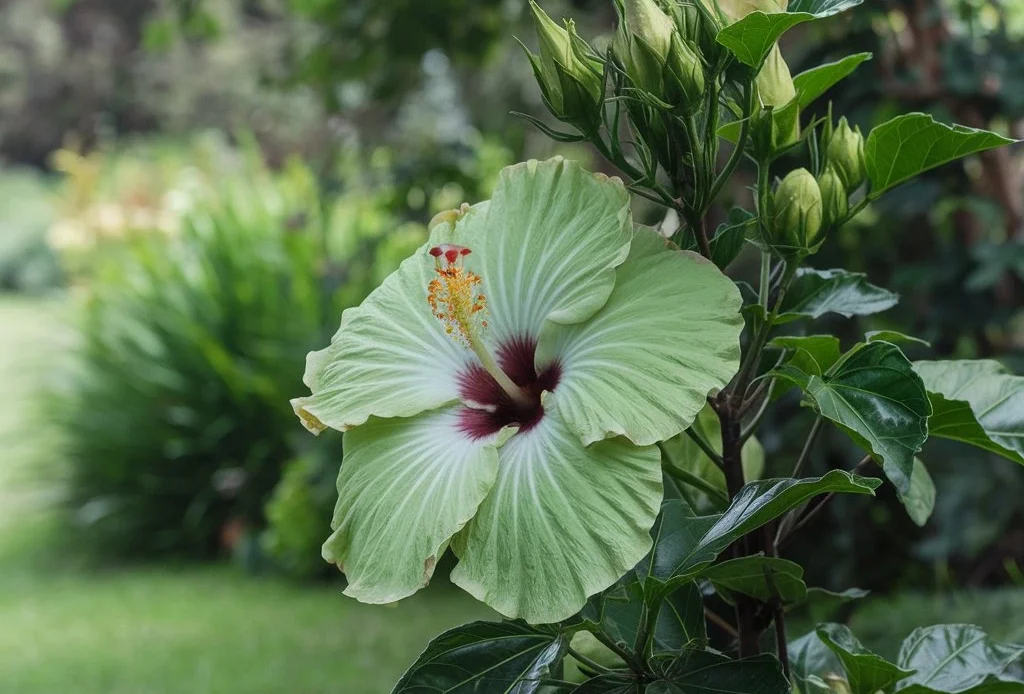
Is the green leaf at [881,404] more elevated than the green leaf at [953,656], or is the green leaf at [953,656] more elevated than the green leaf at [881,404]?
the green leaf at [881,404]

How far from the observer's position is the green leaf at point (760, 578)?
555mm

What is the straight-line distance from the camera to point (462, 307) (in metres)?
0.58

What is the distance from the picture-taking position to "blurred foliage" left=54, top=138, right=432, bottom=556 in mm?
3629

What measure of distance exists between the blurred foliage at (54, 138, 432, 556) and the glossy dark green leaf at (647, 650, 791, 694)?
2864mm

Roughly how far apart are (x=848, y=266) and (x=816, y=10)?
1.60 metres

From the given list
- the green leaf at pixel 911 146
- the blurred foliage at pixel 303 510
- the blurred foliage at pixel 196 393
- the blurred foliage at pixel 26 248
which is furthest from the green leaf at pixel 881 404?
the blurred foliage at pixel 26 248

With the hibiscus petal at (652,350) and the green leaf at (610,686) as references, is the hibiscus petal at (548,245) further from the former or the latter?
the green leaf at (610,686)

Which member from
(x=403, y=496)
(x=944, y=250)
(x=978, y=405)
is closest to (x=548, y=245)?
(x=403, y=496)

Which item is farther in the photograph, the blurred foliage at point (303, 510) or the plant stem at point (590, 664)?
the blurred foliage at point (303, 510)

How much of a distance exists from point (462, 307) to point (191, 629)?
8.37 feet

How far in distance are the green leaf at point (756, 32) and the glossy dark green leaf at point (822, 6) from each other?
22 mm

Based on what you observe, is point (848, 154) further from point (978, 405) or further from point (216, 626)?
point (216, 626)

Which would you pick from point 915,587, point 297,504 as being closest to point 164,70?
point 297,504

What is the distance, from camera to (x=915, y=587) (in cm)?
241
